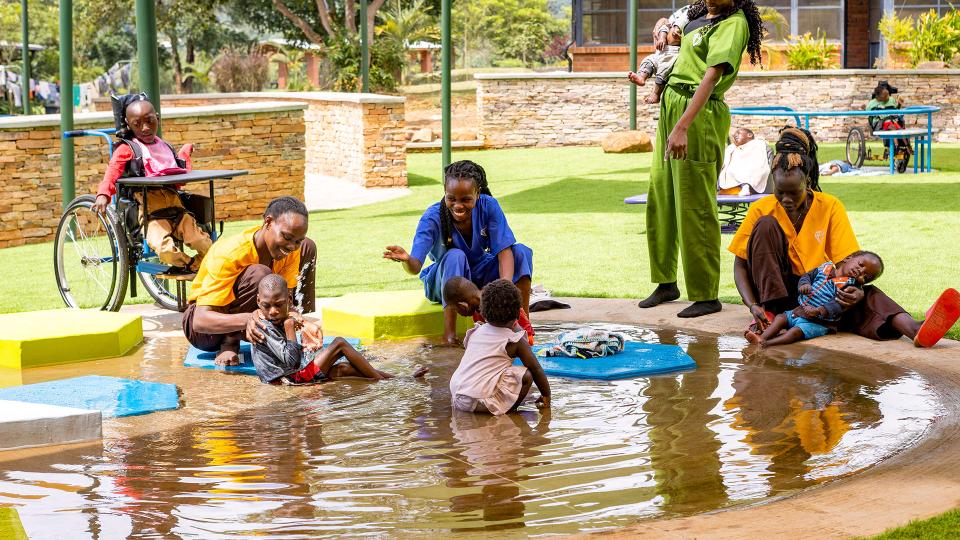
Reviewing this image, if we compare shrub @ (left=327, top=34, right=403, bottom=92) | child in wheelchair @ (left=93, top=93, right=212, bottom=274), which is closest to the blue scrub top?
child in wheelchair @ (left=93, top=93, right=212, bottom=274)

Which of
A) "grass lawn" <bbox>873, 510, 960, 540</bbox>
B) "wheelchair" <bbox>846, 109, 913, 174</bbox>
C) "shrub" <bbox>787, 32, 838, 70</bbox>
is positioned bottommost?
"grass lawn" <bbox>873, 510, 960, 540</bbox>

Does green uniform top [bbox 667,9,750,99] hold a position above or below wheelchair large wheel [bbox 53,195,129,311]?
above

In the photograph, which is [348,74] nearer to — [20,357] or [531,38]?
[20,357]

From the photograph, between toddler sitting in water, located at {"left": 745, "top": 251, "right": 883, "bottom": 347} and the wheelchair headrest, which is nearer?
toddler sitting in water, located at {"left": 745, "top": 251, "right": 883, "bottom": 347}

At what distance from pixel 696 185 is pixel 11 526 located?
4.94 meters

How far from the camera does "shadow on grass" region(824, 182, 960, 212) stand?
1401cm

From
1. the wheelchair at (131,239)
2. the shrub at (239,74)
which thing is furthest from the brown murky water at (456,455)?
the shrub at (239,74)

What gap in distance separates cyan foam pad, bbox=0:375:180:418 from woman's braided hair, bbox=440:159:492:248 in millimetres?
1848

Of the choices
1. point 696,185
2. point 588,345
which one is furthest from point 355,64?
point 588,345

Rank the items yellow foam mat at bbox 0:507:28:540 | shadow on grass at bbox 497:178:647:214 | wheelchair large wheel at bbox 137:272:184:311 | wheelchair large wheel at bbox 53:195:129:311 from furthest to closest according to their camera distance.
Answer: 1. shadow on grass at bbox 497:178:647:214
2. wheelchair large wheel at bbox 137:272:184:311
3. wheelchair large wheel at bbox 53:195:129:311
4. yellow foam mat at bbox 0:507:28:540

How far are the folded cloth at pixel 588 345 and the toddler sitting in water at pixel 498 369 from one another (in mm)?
1009

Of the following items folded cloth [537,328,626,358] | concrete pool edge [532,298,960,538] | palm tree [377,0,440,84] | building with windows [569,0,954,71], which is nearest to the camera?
concrete pool edge [532,298,960,538]

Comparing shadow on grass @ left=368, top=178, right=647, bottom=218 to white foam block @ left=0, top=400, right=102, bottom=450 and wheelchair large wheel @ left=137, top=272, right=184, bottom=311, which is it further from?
white foam block @ left=0, top=400, right=102, bottom=450

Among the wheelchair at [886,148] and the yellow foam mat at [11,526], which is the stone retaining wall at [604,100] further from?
the yellow foam mat at [11,526]
